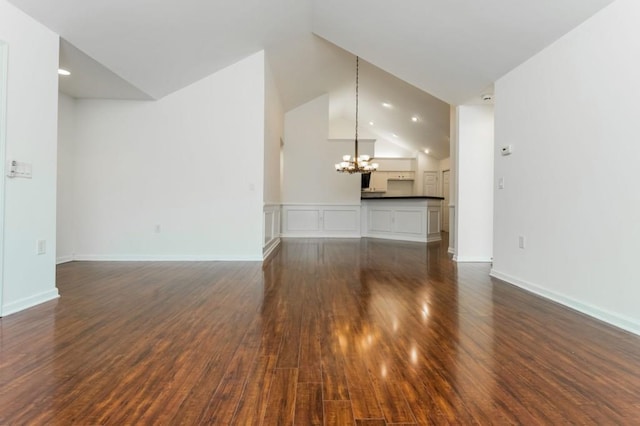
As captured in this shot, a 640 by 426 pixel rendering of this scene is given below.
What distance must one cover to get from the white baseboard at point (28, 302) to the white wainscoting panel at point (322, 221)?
606 cm

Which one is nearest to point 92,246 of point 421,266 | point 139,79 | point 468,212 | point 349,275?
point 139,79

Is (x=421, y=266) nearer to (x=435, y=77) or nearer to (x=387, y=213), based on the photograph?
(x=435, y=77)

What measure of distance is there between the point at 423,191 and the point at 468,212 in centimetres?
722

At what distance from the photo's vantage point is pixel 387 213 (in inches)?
340

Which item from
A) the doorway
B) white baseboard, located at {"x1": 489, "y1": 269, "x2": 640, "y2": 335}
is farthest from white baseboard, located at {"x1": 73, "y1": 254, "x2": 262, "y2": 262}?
the doorway

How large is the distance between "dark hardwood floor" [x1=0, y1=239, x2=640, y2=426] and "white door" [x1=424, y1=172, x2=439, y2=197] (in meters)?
9.15

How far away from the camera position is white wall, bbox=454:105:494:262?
17.1 ft

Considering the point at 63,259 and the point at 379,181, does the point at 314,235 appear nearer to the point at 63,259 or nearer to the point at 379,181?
the point at 379,181

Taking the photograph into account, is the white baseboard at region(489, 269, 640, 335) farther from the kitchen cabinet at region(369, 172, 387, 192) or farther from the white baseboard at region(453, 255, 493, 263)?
the kitchen cabinet at region(369, 172, 387, 192)

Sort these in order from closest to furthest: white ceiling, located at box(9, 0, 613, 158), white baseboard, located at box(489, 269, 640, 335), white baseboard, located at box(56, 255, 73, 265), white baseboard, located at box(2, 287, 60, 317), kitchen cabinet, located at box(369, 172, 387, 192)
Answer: white baseboard, located at box(489, 269, 640, 335)
white baseboard, located at box(2, 287, 60, 317)
white ceiling, located at box(9, 0, 613, 158)
white baseboard, located at box(56, 255, 73, 265)
kitchen cabinet, located at box(369, 172, 387, 192)

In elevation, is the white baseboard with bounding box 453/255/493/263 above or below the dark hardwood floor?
above

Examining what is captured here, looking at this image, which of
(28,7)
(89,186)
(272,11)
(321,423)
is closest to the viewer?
(321,423)

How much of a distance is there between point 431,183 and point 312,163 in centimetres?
518

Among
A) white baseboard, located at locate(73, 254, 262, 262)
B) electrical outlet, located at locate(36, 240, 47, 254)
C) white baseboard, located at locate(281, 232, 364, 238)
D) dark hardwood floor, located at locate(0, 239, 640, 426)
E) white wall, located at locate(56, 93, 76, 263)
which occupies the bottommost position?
dark hardwood floor, located at locate(0, 239, 640, 426)
